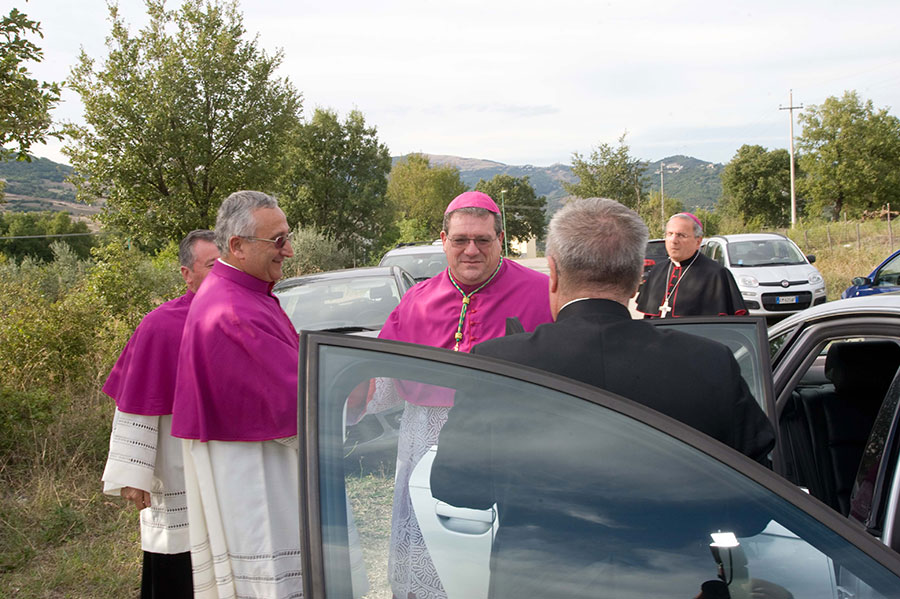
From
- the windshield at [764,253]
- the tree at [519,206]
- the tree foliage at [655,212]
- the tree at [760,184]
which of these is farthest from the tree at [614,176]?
the tree at [519,206]

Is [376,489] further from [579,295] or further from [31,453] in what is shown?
[31,453]

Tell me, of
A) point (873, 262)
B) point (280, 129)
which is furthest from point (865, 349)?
point (873, 262)

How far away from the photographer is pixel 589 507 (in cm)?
144

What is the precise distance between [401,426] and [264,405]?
3.27ft

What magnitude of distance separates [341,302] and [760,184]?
72466mm

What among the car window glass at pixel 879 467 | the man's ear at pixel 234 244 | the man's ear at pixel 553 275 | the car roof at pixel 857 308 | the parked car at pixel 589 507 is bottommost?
the car window glass at pixel 879 467

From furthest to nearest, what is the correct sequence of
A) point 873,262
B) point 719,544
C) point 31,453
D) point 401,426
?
1. point 873,262
2. point 31,453
3. point 401,426
4. point 719,544

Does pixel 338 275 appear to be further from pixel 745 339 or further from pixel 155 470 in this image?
pixel 745 339

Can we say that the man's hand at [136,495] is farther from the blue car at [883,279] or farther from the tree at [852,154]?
the tree at [852,154]

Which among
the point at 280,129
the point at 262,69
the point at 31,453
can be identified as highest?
the point at 262,69

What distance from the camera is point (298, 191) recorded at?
39.9 meters

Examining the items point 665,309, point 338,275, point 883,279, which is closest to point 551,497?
point 665,309

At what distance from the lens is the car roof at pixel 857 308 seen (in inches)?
106

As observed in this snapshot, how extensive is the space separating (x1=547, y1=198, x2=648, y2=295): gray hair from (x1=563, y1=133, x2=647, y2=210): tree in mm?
38824
